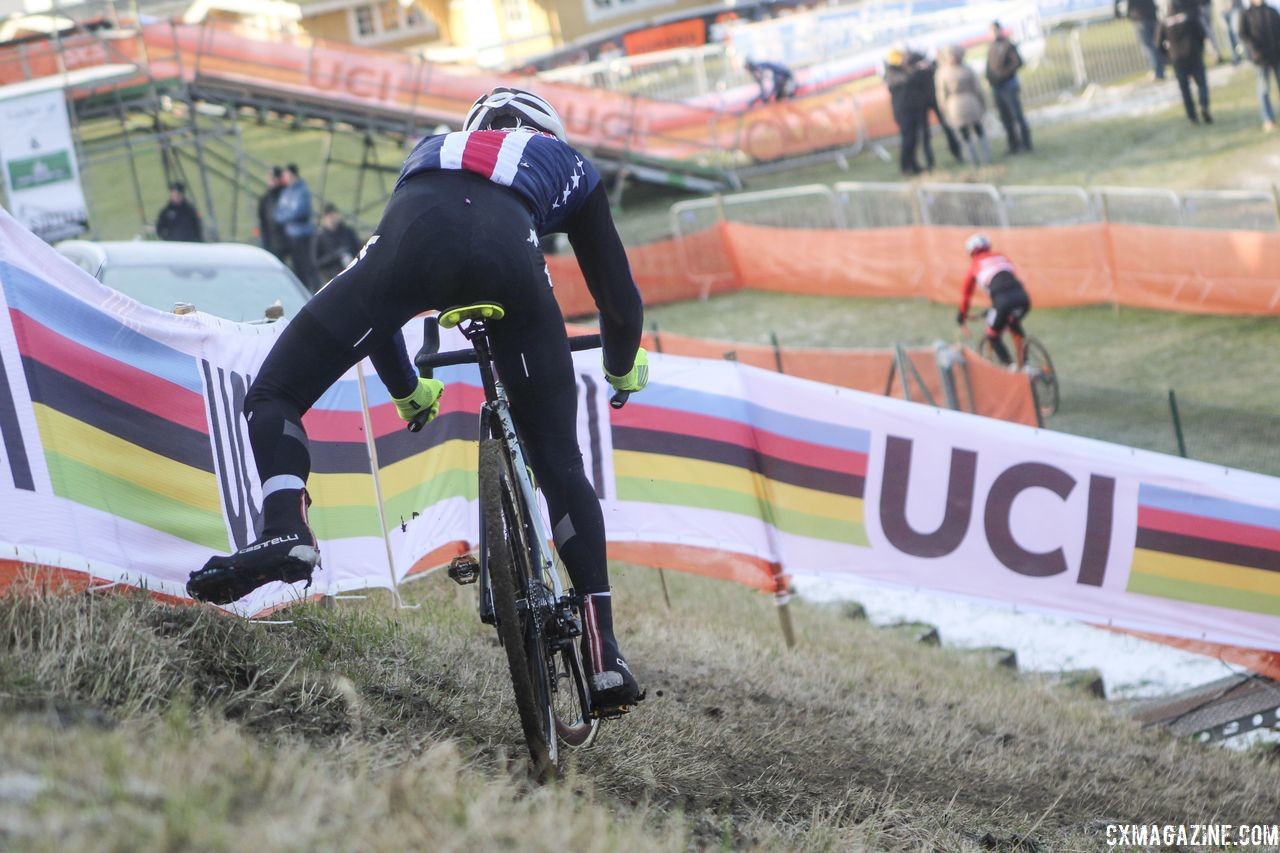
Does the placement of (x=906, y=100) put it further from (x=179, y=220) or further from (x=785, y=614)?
(x=785, y=614)

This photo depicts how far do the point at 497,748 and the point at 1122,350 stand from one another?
44.7 ft

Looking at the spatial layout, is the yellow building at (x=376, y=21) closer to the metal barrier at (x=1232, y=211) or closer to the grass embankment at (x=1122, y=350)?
the grass embankment at (x=1122, y=350)

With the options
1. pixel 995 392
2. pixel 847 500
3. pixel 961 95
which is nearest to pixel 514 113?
pixel 847 500

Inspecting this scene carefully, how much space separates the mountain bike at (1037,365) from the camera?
14.4m

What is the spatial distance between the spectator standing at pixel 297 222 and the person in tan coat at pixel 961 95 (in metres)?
10.3

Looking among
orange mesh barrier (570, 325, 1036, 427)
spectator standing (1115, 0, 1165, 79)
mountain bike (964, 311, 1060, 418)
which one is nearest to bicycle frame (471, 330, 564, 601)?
orange mesh barrier (570, 325, 1036, 427)

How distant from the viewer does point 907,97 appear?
967 inches

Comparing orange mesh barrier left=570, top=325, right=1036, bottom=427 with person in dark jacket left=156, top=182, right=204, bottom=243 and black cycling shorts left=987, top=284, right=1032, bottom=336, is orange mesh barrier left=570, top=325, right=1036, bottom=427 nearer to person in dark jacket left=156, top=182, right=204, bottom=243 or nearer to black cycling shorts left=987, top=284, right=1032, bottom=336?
black cycling shorts left=987, top=284, right=1032, bottom=336

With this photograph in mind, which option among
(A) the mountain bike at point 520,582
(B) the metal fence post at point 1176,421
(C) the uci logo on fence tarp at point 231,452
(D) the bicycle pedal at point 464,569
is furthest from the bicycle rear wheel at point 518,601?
(B) the metal fence post at point 1176,421

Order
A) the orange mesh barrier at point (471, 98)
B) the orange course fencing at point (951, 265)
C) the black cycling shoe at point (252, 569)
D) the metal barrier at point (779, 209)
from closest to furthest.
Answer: the black cycling shoe at point (252, 569) < the orange course fencing at point (951, 265) < the metal barrier at point (779, 209) < the orange mesh barrier at point (471, 98)

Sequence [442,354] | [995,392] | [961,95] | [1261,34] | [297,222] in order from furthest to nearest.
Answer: [961,95] → [297,222] → [1261,34] → [995,392] → [442,354]

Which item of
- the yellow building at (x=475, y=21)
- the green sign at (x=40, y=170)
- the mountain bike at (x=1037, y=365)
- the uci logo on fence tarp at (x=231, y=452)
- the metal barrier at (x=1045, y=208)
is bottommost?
the mountain bike at (x=1037, y=365)

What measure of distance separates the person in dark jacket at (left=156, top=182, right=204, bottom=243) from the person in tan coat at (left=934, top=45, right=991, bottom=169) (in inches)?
469

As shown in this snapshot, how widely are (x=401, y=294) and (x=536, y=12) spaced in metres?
46.8
